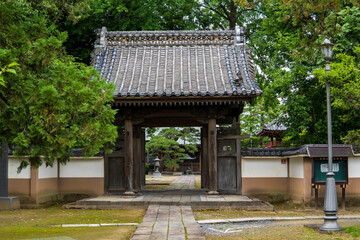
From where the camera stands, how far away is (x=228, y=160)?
47.2 feet

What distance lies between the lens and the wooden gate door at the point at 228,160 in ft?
46.8

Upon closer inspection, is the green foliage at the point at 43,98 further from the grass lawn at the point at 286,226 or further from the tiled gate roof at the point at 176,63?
the tiled gate roof at the point at 176,63

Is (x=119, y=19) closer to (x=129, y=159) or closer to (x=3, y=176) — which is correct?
(x=129, y=159)

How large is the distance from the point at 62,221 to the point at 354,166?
8.77 m

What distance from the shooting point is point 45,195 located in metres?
13.8

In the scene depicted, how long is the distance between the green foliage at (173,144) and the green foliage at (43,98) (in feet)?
97.6

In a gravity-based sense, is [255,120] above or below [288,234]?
above

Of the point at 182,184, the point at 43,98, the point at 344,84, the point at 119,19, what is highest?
the point at 119,19

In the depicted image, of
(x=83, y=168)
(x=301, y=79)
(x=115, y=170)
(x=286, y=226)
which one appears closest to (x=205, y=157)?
(x=115, y=170)

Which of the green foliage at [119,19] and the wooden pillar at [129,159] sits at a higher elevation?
the green foliage at [119,19]

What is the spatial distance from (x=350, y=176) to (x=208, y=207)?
4657 mm

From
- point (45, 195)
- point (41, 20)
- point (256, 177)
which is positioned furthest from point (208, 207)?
point (41, 20)

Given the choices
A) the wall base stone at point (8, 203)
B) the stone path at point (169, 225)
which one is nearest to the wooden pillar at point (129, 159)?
the stone path at point (169, 225)

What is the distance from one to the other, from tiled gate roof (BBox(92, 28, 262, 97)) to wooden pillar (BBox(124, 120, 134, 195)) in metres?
1.32
